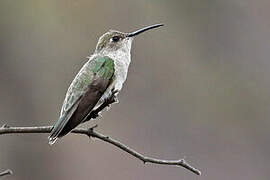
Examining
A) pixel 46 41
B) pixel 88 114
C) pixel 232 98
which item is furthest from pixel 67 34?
pixel 88 114

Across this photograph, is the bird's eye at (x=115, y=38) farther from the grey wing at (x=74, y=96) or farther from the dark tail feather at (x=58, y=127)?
the dark tail feather at (x=58, y=127)

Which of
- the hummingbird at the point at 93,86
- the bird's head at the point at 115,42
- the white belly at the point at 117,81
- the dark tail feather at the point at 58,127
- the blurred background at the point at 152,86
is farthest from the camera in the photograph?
the blurred background at the point at 152,86

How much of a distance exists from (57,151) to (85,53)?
1.70m

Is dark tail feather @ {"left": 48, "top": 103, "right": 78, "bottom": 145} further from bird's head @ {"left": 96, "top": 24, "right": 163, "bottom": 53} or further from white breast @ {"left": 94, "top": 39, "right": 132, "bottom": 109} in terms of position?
bird's head @ {"left": 96, "top": 24, "right": 163, "bottom": 53}

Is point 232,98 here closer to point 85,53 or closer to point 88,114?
point 85,53

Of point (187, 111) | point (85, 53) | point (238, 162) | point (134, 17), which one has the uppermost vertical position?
point (134, 17)

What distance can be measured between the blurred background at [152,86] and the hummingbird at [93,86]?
17.8 feet

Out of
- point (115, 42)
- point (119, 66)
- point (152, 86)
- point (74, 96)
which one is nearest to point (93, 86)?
point (74, 96)

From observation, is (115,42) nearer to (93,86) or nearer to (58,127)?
(93,86)

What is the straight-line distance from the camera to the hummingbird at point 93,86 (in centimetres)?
273

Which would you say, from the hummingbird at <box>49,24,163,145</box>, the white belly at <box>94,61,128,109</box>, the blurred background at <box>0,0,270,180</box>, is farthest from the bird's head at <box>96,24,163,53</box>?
the blurred background at <box>0,0,270,180</box>

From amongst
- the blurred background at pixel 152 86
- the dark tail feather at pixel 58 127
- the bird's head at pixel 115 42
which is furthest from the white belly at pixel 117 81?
the blurred background at pixel 152 86

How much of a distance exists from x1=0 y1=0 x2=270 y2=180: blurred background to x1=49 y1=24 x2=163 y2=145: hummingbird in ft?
17.8

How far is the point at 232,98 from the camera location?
12.1 meters
